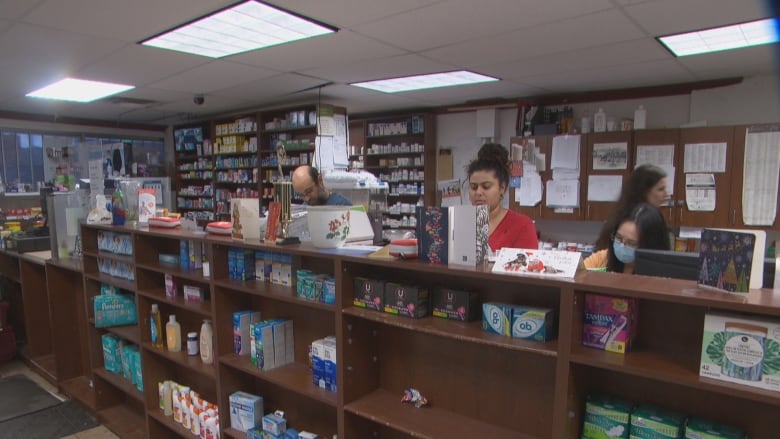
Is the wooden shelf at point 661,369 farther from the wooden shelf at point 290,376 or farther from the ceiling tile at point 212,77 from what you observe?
the ceiling tile at point 212,77

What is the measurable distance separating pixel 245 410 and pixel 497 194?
1.78m

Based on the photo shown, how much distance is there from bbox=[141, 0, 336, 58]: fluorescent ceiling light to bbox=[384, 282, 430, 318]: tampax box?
1.84 meters

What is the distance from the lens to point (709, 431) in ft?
4.25

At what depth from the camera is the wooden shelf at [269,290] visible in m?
2.09

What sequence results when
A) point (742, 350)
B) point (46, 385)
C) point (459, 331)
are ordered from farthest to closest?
point (46, 385), point (459, 331), point (742, 350)

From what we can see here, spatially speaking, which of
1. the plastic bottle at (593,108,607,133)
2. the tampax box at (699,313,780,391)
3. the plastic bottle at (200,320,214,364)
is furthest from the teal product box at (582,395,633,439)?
the plastic bottle at (593,108,607,133)

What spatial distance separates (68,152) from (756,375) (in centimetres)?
908

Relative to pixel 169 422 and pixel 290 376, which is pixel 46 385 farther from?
pixel 290 376

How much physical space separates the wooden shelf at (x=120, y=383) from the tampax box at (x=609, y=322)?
3097mm

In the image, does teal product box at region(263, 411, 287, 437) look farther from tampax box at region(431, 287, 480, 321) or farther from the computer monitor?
the computer monitor

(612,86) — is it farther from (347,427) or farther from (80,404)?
(80,404)

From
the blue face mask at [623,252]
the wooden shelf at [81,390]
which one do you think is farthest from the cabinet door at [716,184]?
the wooden shelf at [81,390]

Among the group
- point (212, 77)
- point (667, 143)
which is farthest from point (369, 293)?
point (667, 143)

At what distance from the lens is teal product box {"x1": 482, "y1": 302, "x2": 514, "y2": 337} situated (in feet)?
5.19
